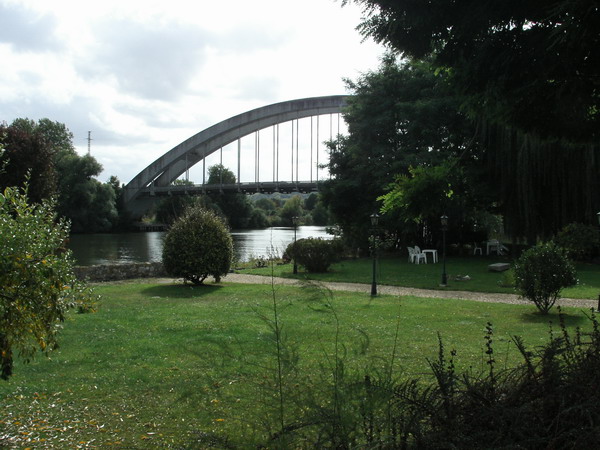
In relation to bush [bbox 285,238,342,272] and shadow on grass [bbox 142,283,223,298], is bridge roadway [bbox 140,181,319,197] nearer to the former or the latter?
bush [bbox 285,238,342,272]

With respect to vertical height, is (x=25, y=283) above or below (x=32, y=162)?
below

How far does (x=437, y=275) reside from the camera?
18.5 m

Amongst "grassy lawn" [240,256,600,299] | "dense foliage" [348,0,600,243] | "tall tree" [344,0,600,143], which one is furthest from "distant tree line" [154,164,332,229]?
"tall tree" [344,0,600,143]

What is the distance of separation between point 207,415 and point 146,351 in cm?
259

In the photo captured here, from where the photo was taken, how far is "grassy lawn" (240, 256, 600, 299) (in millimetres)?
14616

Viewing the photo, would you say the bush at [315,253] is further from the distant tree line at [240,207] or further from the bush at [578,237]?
the distant tree line at [240,207]

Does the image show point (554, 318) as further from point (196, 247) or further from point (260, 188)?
point (260, 188)

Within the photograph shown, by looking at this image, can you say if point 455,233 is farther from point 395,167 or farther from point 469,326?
point 469,326

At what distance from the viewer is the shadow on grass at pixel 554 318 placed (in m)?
8.78

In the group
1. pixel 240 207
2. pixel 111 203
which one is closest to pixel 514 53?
pixel 240 207

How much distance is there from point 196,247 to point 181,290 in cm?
137

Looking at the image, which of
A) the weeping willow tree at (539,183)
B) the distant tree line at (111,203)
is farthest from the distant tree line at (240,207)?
the weeping willow tree at (539,183)

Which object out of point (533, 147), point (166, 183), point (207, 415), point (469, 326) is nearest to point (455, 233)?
point (533, 147)

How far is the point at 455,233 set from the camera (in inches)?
1144
